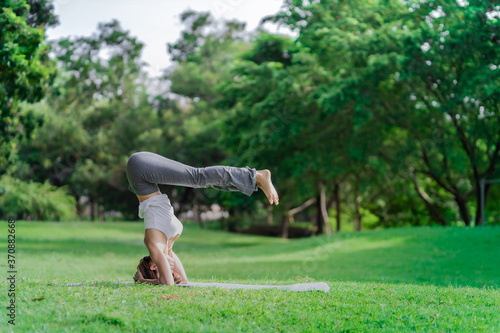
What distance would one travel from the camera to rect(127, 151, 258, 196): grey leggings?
18.3ft

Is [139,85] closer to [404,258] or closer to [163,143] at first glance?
[163,143]

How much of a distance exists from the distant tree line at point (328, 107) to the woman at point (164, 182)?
19.3 feet

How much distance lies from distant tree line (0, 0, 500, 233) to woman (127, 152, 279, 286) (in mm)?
5876

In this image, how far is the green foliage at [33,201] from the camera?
23812mm

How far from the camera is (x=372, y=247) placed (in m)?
15.8

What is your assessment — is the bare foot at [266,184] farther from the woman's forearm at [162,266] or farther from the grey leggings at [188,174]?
the woman's forearm at [162,266]

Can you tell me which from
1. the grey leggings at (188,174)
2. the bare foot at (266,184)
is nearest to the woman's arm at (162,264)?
the grey leggings at (188,174)

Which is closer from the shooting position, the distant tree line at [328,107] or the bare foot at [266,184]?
the bare foot at [266,184]

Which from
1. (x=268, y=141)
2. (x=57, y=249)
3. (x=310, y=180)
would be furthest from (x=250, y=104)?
(x=57, y=249)

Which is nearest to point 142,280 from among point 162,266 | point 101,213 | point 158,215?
point 162,266

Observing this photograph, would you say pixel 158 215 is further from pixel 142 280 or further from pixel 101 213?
pixel 101 213

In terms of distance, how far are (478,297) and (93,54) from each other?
96.9ft

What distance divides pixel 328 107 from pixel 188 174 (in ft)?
35.2

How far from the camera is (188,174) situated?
5609 mm
